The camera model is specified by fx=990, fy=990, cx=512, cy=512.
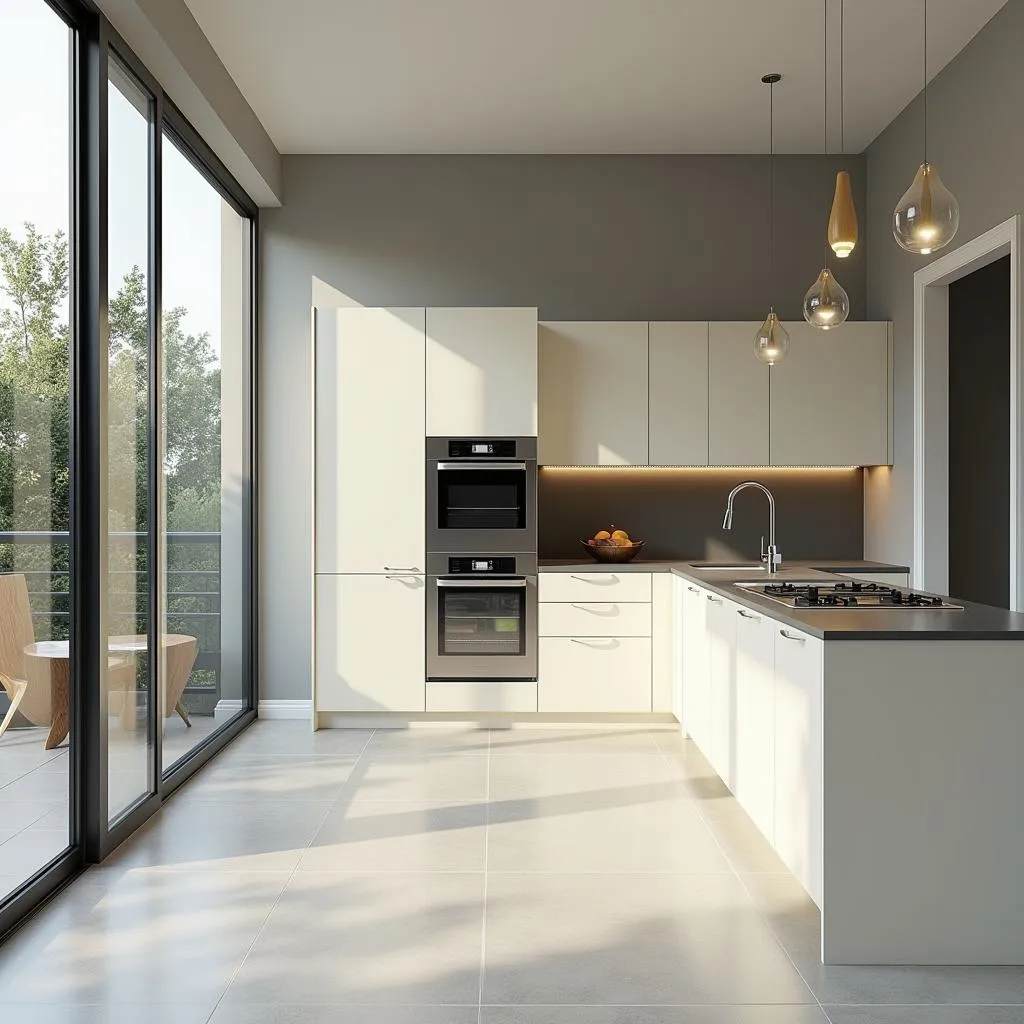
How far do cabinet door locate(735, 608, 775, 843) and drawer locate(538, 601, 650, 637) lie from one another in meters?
1.54

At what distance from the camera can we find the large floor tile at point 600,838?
3281mm

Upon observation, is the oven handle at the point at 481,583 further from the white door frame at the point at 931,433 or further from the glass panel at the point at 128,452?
the white door frame at the point at 931,433

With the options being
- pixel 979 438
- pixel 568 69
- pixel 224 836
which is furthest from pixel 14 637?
pixel 979 438

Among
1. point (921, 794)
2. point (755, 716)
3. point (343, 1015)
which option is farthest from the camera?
point (755, 716)

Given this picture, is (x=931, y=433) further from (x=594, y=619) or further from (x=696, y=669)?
(x=594, y=619)

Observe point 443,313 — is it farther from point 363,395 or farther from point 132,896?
point 132,896

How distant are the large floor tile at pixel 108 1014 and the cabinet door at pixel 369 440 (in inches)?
116

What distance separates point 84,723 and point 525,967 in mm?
1642

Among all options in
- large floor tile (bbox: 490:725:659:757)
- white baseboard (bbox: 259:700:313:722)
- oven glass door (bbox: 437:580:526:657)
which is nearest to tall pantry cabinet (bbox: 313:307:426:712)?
oven glass door (bbox: 437:580:526:657)

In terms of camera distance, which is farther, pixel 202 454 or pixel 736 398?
pixel 736 398

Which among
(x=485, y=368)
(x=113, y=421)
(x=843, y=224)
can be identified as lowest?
(x=113, y=421)

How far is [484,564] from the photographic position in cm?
513

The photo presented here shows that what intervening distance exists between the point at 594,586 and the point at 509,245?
1.97 metres

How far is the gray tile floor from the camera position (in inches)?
92.1
